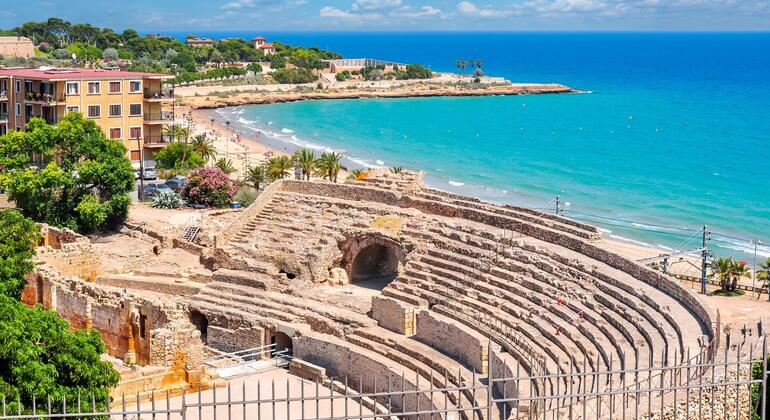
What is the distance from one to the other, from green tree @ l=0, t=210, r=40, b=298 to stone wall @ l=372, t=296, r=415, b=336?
451 inches

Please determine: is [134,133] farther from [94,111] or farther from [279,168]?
[279,168]

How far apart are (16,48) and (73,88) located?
68.6 m

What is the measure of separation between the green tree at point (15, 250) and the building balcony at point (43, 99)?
15.8 meters

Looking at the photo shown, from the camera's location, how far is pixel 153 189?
181 ft

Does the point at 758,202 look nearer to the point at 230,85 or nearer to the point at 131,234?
the point at 131,234

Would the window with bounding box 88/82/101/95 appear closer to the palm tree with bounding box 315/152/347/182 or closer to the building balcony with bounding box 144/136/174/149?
the building balcony with bounding box 144/136/174/149

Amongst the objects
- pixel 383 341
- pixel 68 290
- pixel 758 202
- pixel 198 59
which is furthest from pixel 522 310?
pixel 198 59

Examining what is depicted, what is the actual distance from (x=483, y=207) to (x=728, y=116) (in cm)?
8435

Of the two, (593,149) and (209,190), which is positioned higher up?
(593,149)

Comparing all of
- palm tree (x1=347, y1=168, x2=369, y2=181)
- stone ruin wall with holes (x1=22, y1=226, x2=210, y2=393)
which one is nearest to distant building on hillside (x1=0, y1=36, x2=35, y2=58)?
palm tree (x1=347, y1=168, x2=369, y2=181)

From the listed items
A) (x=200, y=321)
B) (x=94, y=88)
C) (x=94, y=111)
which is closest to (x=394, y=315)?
(x=200, y=321)

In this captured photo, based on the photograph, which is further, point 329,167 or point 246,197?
point 329,167

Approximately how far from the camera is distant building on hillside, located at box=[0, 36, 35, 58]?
116 meters

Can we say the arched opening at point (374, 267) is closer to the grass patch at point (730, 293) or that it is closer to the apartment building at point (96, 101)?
the grass patch at point (730, 293)
